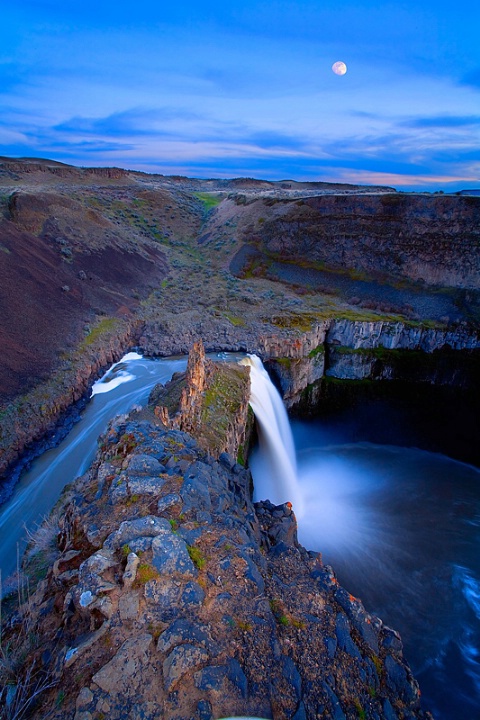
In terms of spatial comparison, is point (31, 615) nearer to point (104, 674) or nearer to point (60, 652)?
point (60, 652)

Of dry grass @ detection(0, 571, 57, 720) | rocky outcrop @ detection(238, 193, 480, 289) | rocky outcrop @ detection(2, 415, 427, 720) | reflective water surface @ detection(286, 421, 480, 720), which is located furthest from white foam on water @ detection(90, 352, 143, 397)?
rocky outcrop @ detection(238, 193, 480, 289)

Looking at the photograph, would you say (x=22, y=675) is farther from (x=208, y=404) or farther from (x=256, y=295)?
(x=256, y=295)

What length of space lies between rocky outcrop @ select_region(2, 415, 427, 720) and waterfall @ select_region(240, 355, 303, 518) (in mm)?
11517

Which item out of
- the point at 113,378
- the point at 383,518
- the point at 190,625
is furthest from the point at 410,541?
the point at 113,378

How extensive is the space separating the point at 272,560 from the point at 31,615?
4099 millimetres

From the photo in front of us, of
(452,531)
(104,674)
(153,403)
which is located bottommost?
(452,531)

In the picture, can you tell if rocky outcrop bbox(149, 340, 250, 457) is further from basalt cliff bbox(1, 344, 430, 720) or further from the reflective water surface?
the reflective water surface

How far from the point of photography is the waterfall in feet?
63.5

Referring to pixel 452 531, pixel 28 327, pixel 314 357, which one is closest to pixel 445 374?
pixel 314 357

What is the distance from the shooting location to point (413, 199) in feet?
116

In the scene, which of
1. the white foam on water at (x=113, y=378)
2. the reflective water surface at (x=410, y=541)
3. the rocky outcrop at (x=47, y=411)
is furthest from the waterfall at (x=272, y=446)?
the rocky outcrop at (x=47, y=411)

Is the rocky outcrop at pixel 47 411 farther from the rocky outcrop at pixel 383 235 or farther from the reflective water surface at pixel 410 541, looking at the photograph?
the rocky outcrop at pixel 383 235

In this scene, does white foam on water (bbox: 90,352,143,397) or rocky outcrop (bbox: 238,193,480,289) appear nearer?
white foam on water (bbox: 90,352,143,397)

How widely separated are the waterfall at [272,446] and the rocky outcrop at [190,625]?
1152 centimetres
